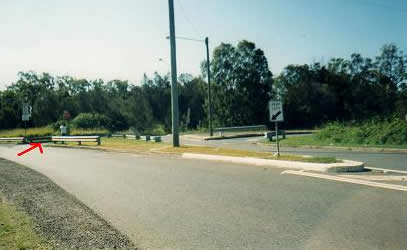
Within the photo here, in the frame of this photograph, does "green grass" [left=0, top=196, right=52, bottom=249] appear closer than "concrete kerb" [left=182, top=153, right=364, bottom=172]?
Yes

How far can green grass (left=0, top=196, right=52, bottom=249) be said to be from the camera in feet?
18.6

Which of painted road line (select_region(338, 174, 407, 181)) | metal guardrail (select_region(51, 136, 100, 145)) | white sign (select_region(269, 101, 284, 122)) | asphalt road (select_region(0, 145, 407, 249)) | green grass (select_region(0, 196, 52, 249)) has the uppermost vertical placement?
white sign (select_region(269, 101, 284, 122))

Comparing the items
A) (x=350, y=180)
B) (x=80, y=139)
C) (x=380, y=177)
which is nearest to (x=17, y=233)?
(x=350, y=180)

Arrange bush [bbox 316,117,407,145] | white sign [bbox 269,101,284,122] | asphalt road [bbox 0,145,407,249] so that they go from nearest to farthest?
asphalt road [bbox 0,145,407,249] < white sign [bbox 269,101,284,122] < bush [bbox 316,117,407,145]

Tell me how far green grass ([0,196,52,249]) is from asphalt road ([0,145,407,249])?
53.4 inches

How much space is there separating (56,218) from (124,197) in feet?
7.26

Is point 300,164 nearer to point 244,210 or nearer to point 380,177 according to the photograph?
point 380,177

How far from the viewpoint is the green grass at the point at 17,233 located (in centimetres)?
568

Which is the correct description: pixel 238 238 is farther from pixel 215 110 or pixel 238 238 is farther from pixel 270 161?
pixel 215 110

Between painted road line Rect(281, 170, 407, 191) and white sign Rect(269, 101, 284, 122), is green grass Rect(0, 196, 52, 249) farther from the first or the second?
white sign Rect(269, 101, 284, 122)

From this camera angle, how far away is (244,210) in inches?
305

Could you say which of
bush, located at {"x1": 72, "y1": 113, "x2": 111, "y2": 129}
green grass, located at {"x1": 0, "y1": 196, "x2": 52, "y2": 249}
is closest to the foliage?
bush, located at {"x1": 72, "y1": 113, "x2": 111, "y2": 129}

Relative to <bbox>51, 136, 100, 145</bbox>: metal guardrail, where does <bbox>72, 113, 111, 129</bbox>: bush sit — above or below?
above

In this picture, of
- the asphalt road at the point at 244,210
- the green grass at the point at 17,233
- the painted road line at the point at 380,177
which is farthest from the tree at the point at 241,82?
the green grass at the point at 17,233
